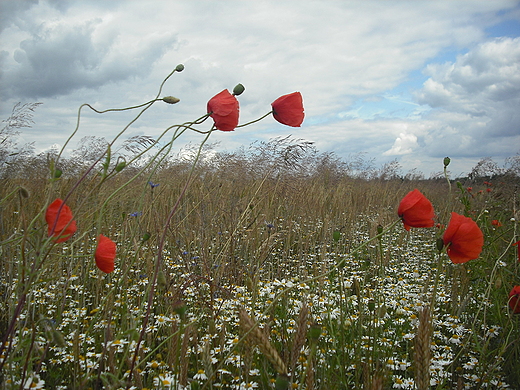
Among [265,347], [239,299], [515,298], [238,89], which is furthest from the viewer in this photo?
[239,299]

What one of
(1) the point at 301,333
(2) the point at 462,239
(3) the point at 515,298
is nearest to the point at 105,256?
(1) the point at 301,333

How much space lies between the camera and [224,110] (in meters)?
1.18

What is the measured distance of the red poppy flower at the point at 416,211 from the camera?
4.13 ft

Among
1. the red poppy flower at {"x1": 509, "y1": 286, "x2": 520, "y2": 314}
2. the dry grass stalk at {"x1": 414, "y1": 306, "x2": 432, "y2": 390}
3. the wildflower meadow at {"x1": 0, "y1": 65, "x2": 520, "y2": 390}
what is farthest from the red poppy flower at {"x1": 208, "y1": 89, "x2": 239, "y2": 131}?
Answer: the red poppy flower at {"x1": 509, "y1": 286, "x2": 520, "y2": 314}

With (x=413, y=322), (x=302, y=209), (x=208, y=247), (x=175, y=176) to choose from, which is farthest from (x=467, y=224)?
(x=175, y=176)

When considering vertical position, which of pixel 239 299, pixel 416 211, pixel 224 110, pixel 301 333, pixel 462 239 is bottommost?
pixel 239 299

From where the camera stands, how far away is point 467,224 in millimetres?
1289

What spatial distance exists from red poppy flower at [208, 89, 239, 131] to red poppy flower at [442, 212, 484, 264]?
2.62 ft

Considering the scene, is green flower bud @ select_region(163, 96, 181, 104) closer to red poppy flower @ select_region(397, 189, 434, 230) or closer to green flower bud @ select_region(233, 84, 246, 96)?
green flower bud @ select_region(233, 84, 246, 96)

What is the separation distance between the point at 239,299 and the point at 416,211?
4.23 ft

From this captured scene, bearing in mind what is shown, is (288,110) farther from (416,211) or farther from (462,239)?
(462,239)

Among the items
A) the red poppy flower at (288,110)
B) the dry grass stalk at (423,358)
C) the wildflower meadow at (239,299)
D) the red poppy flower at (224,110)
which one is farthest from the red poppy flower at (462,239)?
the red poppy flower at (224,110)

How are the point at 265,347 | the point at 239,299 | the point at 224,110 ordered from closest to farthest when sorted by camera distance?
the point at 265,347 < the point at 224,110 < the point at 239,299

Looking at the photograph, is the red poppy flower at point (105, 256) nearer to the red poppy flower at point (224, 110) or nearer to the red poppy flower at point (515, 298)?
the red poppy flower at point (224, 110)
